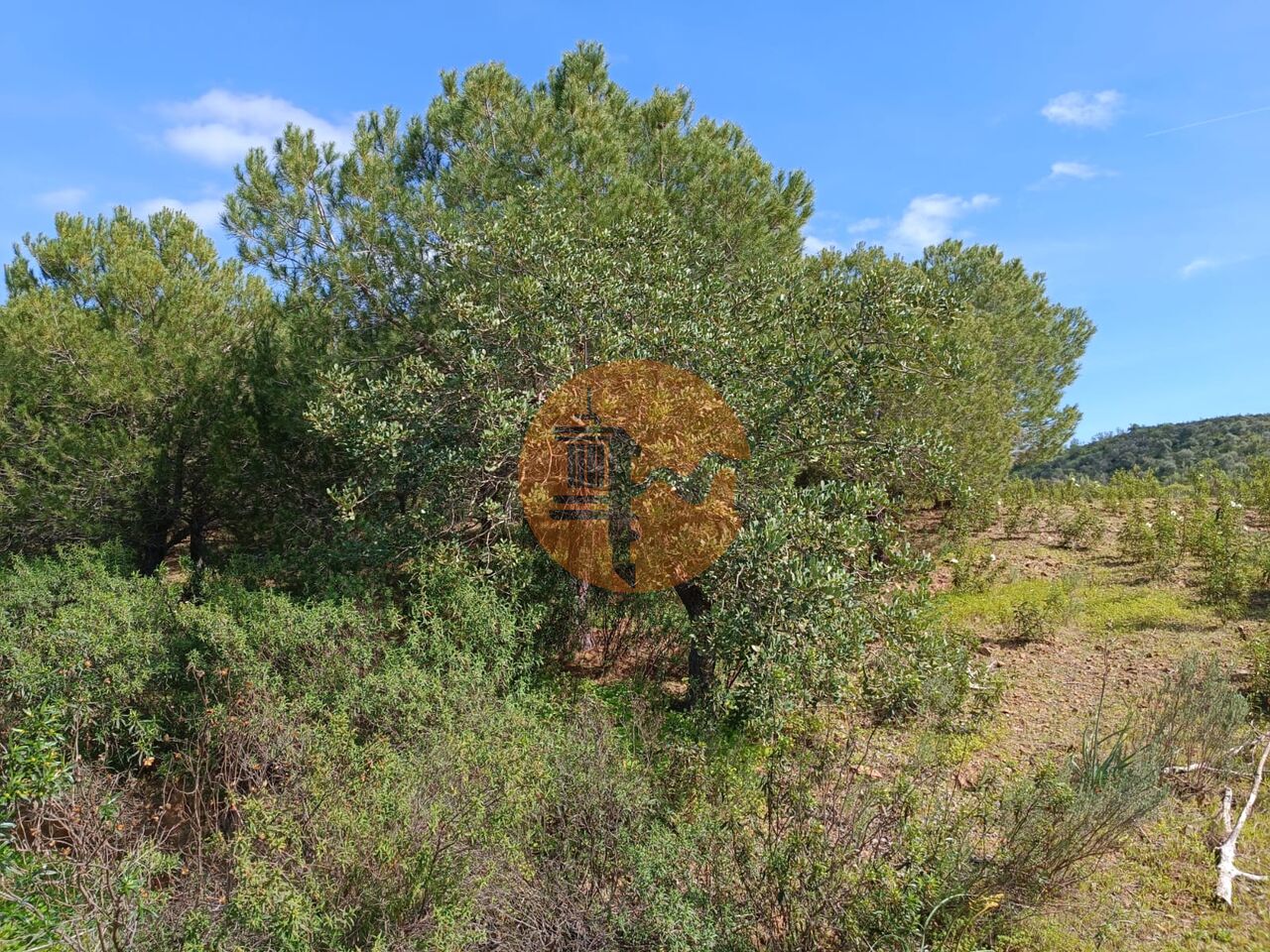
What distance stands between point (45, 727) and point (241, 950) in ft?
4.79

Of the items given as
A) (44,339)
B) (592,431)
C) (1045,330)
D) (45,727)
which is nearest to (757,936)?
(592,431)

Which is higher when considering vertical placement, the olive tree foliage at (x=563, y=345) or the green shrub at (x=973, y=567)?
the olive tree foliage at (x=563, y=345)

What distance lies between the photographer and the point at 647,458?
4664mm

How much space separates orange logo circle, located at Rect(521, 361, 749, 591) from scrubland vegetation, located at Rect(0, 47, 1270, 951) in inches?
7.1

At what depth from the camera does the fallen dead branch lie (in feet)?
11.6

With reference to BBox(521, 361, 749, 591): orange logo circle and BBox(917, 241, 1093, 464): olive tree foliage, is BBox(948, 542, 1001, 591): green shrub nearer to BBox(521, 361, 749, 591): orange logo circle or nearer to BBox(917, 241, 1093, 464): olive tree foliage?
BBox(917, 241, 1093, 464): olive tree foliage

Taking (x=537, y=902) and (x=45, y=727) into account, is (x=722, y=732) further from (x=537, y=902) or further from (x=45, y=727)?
(x=45, y=727)

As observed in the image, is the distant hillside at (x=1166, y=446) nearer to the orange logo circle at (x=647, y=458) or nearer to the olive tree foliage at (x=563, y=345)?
the olive tree foliage at (x=563, y=345)

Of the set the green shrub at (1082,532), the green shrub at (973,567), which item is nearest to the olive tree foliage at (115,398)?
the green shrub at (973,567)

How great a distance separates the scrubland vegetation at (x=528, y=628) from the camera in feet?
9.87

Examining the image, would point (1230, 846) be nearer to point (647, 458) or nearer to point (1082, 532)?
point (647, 458)

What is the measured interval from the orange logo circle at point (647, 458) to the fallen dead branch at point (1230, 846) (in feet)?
9.83

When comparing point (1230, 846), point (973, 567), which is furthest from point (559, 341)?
point (973, 567)

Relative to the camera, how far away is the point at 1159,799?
385 cm
